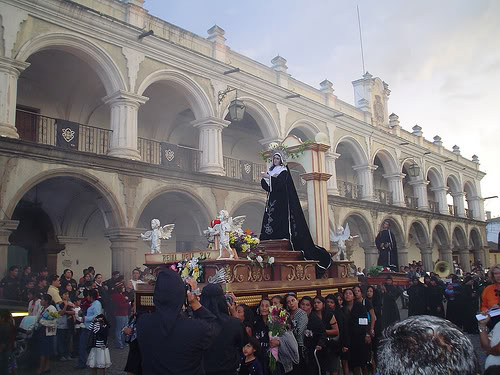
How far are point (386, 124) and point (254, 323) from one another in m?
24.5

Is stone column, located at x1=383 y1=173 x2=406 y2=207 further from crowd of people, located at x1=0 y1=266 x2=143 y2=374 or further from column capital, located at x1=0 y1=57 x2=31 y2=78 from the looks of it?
column capital, located at x1=0 y1=57 x2=31 y2=78

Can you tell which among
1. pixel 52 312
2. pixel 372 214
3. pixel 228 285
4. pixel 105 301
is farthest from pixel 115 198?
pixel 372 214

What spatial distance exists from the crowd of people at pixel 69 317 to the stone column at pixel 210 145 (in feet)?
17.7

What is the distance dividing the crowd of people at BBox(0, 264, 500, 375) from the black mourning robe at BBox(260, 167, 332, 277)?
5.47 ft

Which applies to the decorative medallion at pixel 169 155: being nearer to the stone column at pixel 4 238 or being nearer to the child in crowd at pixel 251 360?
the stone column at pixel 4 238

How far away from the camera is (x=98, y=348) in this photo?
7688 mm

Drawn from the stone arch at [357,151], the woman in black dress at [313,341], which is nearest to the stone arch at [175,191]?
the woman in black dress at [313,341]

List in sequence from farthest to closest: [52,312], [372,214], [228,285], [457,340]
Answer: [372,214], [52,312], [228,285], [457,340]

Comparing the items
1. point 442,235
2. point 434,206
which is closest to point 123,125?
point 434,206

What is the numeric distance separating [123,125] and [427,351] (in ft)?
44.6

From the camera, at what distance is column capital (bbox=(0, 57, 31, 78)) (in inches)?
468

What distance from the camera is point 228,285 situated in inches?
295

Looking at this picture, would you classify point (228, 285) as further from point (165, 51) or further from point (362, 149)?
point (362, 149)

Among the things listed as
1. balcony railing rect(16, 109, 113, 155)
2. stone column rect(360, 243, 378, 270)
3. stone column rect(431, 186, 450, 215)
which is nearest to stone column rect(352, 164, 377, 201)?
stone column rect(360, 243, 378, 270)
